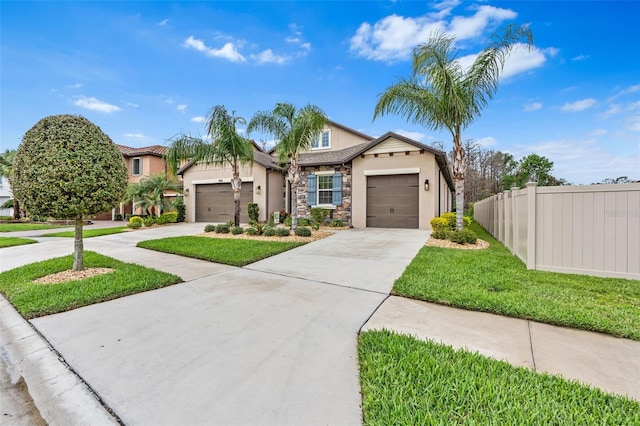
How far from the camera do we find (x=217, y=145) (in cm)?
1140

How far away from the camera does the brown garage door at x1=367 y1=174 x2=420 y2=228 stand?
12.8m

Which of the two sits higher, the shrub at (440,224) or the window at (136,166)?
the window at (136,166)

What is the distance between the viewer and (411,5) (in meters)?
9.19

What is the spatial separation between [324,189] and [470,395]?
1290 centimetres

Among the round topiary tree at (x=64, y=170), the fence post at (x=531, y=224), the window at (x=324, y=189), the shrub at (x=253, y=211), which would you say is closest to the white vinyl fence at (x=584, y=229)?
the fence post at (x=531, y=224)

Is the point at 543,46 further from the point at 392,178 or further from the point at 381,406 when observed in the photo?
the point at 381,406

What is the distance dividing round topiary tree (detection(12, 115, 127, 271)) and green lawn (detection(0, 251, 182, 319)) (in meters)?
1.24

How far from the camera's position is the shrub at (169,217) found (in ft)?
52.5

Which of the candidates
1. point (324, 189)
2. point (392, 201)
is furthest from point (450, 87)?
point (324, 189)

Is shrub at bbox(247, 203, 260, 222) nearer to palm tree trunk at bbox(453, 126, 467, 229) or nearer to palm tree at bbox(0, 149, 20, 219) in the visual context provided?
palm tree trunk at bbox(453, 126, 467, 229)

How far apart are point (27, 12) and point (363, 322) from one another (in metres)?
12.0

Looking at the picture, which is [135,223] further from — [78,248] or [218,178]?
[78,248]

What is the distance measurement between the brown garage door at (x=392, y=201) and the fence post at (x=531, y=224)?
286 inches

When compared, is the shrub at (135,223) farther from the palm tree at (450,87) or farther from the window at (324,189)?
the palm tree at (450,87)
